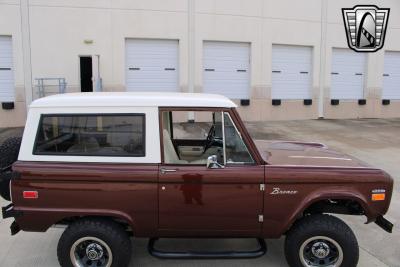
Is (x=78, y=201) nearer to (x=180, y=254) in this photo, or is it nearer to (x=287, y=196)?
(x=180, y=254)

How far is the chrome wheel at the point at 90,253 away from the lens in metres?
4.02

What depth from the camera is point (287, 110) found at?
1773cm

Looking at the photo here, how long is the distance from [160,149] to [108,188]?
0.62 meters

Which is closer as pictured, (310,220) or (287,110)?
(310,220)

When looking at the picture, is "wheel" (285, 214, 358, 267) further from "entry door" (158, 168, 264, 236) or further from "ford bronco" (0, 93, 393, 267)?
"entry door" (158, 168, 264, 236)

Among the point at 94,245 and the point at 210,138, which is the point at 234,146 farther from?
the point at 94,245

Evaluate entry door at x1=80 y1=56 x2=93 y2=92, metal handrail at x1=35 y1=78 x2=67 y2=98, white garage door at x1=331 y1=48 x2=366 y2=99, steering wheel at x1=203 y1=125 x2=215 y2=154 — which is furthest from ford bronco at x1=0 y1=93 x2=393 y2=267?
white garage door at x1=331 y1=48 x2=366 y2=99

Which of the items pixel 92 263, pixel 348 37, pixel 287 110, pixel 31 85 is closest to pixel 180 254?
pixel 92 263

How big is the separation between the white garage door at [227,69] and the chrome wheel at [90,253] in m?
12.8

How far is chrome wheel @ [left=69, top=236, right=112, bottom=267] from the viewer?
4.02 metres

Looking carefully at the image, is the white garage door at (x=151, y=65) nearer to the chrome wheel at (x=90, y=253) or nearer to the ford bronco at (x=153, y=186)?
the ford bronco at (x=153, y=186)

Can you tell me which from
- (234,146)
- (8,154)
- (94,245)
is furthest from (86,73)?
(234,146)

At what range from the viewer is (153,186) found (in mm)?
3994

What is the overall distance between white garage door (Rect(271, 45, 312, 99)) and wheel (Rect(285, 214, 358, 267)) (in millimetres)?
13741
